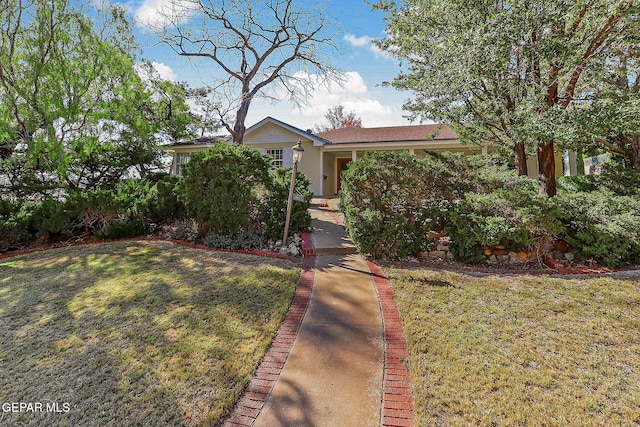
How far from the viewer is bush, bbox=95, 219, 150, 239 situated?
7891 millimetres

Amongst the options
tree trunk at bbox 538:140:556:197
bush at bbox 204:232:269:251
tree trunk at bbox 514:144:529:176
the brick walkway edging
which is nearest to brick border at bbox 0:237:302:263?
bush at bbox 204:232:269:251

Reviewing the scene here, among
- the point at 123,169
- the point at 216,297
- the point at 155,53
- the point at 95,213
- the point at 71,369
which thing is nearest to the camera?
the point at 71,369

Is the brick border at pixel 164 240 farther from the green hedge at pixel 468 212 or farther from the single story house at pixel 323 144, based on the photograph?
the single story house at pixel 323 144

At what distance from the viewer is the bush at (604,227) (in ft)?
17.2

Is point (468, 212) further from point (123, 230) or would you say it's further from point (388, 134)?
point (388, 134)

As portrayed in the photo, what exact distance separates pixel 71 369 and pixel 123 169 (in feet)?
31.6

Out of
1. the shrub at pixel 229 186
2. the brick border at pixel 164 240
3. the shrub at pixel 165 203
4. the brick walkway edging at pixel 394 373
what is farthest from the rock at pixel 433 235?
the shrub at pixel 165 203

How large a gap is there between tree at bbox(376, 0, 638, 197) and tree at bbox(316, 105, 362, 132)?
22.7 metres

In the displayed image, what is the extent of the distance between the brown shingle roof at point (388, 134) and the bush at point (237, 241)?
9.38m

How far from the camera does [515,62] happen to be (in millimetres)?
7105

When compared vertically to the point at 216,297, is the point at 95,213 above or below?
above

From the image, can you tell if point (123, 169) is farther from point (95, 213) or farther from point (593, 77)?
point (593, 77)

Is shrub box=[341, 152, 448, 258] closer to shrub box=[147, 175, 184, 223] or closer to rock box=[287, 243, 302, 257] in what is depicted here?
rock box=[287, 243, 302, 257]

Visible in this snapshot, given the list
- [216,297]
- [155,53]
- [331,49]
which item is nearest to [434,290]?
[216,297]
